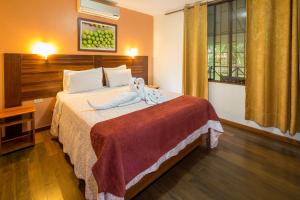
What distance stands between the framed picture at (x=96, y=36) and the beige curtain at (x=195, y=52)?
161 cm

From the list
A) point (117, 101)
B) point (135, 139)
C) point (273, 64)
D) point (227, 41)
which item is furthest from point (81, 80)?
point (273, 64)

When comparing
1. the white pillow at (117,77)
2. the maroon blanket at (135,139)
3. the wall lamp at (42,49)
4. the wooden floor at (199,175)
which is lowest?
the wooden floor at (199,175)

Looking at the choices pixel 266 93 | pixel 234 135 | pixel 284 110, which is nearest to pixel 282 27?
pixel 266 93

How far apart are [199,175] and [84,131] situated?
132 centimetres

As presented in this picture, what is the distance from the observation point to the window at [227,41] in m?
3.21

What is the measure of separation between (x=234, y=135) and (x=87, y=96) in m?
2.50

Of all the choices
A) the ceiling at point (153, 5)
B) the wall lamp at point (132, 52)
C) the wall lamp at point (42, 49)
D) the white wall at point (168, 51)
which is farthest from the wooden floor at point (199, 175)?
the ceiling at point (153, 5)

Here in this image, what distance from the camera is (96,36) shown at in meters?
3.56

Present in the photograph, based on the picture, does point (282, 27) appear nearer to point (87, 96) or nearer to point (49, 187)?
point (87, 96)

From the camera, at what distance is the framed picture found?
11.1 feet

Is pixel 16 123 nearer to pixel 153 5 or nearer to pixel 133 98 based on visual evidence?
pixel 133 98

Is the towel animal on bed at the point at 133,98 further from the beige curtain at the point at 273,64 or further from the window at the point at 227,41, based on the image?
the window at the point at 227,41

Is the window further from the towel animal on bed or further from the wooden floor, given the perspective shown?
the towel animal on bed

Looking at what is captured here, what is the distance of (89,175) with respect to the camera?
149 centimetres
